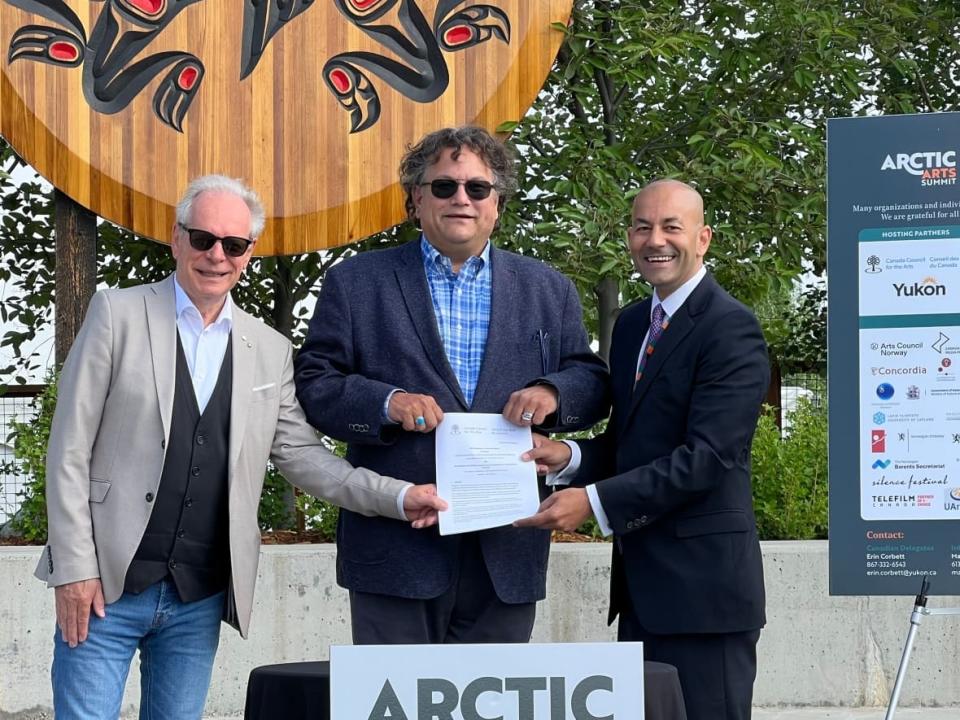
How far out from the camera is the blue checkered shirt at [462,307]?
354 centimetres

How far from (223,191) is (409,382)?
66 centimetres

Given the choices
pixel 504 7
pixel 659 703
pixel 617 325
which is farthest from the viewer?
pixel 504 7

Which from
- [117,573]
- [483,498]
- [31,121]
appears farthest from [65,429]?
[31,121]

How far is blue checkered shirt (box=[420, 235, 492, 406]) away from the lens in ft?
11.6

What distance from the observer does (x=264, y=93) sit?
5.89 metres

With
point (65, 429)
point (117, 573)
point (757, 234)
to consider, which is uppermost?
point (757, 234)

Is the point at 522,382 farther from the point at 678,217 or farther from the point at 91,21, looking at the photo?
the point at 91,21

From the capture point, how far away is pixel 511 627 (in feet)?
11.6

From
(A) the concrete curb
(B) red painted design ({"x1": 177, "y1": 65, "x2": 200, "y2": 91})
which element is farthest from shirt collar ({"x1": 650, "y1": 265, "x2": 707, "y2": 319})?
(B) red painted design ({"x1": 177, "y1": 65, "x2": 200, "y2": 91})

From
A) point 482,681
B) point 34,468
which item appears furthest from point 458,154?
point 34,468

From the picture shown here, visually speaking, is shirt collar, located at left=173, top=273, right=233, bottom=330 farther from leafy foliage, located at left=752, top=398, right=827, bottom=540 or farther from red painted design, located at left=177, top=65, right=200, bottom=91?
leafy foliage, located at left=752, top=398, right=827, bottom=540

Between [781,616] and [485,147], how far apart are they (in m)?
3.10

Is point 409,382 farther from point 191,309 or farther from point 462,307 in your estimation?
point 191,309

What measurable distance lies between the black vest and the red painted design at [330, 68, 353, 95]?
290 centimetres
